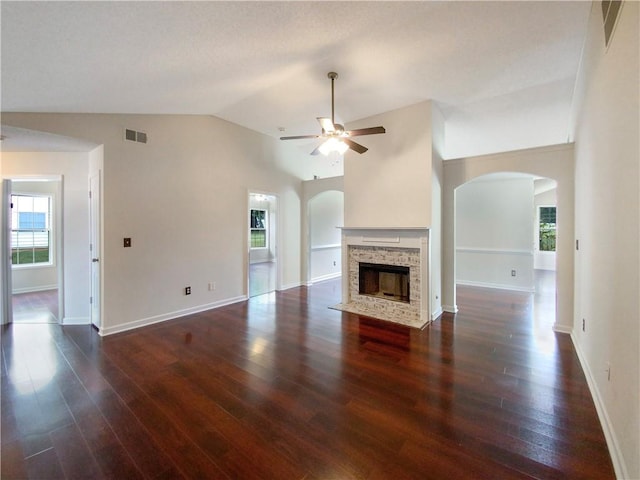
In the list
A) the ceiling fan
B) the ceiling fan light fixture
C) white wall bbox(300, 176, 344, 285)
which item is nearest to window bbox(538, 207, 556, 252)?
white wall bbox(300, 176, 344, 285)

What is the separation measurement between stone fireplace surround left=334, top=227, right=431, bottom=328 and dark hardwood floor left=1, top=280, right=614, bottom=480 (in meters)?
0.51

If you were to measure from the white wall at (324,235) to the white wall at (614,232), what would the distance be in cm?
478

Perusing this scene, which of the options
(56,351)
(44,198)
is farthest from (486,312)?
(44,198)

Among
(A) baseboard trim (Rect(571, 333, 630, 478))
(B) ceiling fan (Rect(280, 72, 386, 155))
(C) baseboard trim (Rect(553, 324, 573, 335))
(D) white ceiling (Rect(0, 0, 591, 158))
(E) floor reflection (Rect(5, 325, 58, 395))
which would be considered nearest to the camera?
(A) baseboard trim (Rect(571, 333, 630, 478))

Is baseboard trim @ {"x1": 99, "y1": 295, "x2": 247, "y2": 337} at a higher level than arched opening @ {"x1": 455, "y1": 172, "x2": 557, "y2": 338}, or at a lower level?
lower

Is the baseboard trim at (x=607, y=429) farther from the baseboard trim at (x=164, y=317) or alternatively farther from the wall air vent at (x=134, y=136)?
the wall air vent at (x=134, y=136)

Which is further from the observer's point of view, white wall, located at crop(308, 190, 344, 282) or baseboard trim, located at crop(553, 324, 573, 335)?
white wall, located at crop(308, 190, 344, 282)

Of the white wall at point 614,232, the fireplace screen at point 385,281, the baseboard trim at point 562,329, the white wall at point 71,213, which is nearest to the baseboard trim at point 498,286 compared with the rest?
the baseboard trim at point 562,329

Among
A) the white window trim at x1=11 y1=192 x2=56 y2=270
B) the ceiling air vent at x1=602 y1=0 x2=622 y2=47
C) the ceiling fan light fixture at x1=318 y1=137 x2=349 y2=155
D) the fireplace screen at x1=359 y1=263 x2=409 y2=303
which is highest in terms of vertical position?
the ceiling air vent at x1=602 y1=0 x2=622 y2=47

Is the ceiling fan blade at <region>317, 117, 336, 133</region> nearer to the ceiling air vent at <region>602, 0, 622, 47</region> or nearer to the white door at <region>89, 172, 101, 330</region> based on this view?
the ceiling air vent at <region>602, 0, 622, 47</region>

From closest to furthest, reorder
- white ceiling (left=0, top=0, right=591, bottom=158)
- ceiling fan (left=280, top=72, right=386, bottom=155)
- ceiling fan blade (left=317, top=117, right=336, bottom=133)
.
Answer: white ceiling (left=0, top=0, right=591, bottom=158) → ceiling fan blade (left=317, top=117, right=336, bottom=133) → ceiling fan (left=280, top=72, right=386, bottom=155)

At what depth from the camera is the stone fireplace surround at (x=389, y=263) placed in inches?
161

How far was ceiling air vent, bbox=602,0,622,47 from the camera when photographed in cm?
161

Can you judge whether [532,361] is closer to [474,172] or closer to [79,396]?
[474,172]
